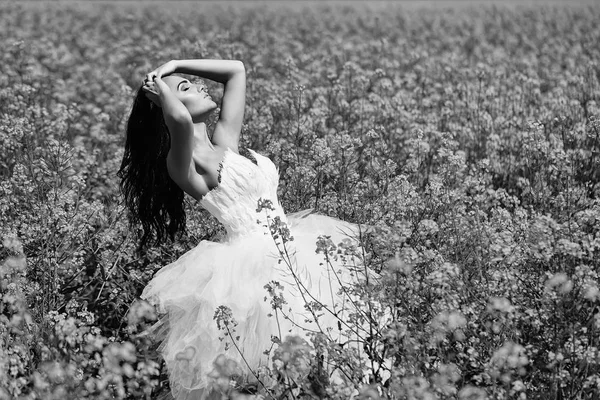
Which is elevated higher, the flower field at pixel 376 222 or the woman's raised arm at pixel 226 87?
the woman's raised arm at pixel 226 87

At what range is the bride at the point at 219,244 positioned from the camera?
425 centimetres

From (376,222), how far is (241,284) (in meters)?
0.97

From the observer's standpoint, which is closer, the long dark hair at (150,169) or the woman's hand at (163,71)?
the woman's hand at (163,71)

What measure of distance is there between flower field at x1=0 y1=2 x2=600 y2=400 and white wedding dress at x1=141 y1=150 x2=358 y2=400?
17cm

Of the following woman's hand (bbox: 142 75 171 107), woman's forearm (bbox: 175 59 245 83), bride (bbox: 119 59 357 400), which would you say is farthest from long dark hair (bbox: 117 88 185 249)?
woman's forearm (bbox: 175 59 245 83)

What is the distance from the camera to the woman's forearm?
520cm

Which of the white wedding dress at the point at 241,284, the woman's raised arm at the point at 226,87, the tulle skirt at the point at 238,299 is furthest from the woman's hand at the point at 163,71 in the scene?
the tulle skirt at the point at 238,299

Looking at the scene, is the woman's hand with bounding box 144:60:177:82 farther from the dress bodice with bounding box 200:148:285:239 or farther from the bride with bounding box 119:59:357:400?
the dress bodice with bounding box 200:148:285:239

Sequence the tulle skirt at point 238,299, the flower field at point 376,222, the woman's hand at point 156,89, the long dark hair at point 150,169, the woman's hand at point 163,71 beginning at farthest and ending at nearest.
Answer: the long dark hair at point 150,169, the woman's hand at point 163,71, the woman's hand at point 156,89, the tulle skirt at point 238,299, the flower field at point 376,222

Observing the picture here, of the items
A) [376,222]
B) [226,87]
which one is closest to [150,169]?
[226,87]

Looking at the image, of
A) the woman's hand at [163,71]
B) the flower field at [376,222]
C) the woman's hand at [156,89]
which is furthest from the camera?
the woman's hand at [163,71]

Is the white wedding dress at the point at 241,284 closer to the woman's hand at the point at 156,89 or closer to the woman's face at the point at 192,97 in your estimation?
the woman's face at the point at 192,97

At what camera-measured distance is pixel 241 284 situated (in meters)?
4.40

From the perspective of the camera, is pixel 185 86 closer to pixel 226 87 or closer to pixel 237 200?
pixel 226 87
